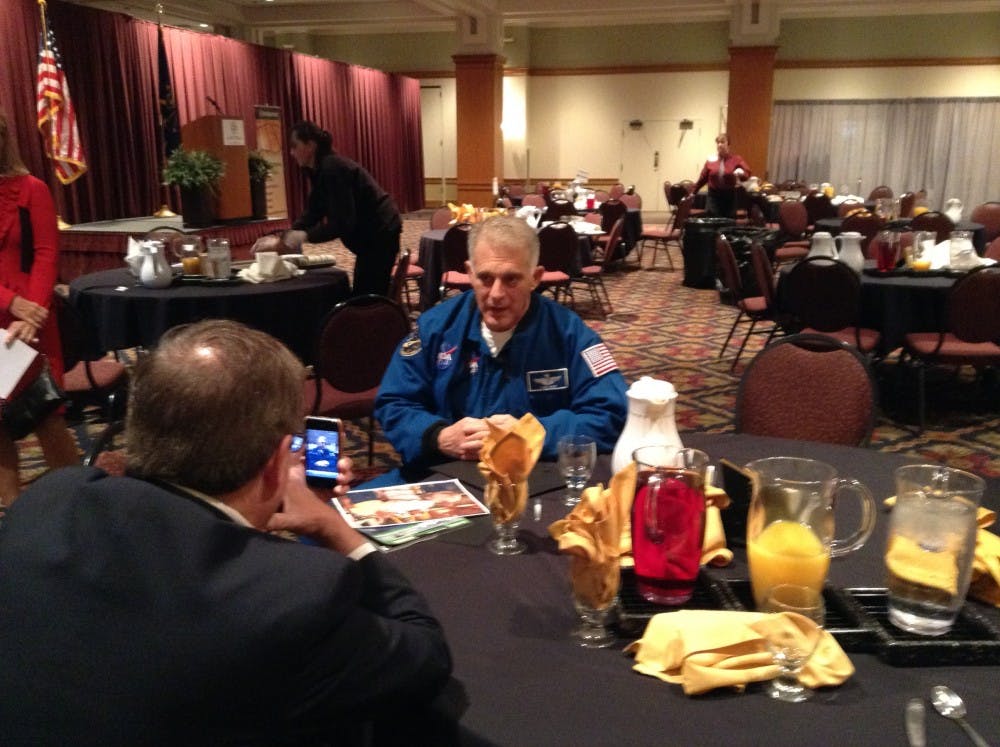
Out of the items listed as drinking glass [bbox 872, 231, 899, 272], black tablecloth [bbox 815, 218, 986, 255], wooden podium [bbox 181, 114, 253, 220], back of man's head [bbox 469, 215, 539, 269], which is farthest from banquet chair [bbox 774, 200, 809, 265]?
back of man's head [bbox 469, 215, 539, 269]

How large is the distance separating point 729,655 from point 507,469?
1.64 feet

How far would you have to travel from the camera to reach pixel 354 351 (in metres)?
3.43

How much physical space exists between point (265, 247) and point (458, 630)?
158 inches

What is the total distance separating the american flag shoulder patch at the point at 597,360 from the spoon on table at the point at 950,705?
46.8 inches

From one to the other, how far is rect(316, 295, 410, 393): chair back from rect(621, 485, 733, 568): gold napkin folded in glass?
7.12 feet

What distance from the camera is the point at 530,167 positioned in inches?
668

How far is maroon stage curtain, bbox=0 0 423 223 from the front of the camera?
8.56 m

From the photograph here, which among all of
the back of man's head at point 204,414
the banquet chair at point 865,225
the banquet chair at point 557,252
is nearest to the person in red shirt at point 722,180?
the banquet chair at point 865,225

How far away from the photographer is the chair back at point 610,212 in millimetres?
9219

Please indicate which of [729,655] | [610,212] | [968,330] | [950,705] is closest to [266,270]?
[968,330]

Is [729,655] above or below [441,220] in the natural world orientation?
below

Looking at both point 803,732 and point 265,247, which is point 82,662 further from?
point 265,247

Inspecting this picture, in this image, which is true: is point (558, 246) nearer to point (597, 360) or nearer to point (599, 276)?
point (599, 276)

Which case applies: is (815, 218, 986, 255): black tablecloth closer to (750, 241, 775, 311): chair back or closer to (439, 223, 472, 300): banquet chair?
(750, 241, 775, 311): chair back
